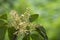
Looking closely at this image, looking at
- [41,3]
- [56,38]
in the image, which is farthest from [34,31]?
[41,3]

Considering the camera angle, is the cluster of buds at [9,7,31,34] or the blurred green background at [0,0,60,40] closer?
the cluster of buds at [9,7,31,34]

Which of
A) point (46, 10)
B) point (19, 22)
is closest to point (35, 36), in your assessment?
point (19, 22)

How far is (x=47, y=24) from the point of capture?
2762 mm

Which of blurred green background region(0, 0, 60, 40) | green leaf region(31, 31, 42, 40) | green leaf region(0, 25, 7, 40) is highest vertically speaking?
blurred green background region(0, 0, 60, 40)

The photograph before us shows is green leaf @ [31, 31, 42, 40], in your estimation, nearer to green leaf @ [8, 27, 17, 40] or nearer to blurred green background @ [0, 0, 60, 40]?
green leaf @ [8, 27, 17, 40]

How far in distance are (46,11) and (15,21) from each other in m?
1.98

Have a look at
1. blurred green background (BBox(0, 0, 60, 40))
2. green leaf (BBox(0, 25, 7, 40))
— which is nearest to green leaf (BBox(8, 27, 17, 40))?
green leaf (BBox(0, 25, 7, 40))

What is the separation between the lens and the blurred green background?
2.66 m

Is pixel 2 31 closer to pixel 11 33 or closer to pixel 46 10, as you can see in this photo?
pixel 11 33

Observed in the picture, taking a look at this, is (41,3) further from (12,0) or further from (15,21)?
(15,21)

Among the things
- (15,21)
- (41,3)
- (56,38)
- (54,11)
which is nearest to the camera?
(15,21)

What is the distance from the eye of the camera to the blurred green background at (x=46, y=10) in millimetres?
2662

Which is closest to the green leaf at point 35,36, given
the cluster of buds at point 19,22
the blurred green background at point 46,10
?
the cluster of buds at point 19,22

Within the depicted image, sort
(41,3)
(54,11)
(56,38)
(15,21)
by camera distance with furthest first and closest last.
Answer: (41,3) → (54,11) → (56,38) → (15,21)
